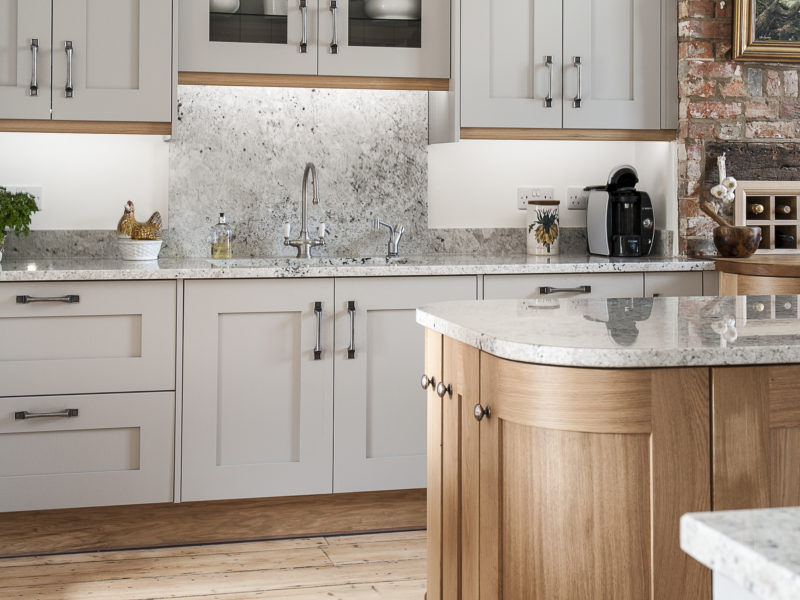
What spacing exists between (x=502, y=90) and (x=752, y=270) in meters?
1.13

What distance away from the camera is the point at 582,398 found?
132 cm

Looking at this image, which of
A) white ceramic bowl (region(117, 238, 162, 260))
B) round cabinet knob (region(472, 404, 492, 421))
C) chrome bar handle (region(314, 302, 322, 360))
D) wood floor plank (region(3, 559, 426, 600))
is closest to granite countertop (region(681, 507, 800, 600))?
round cabinet knob (region(472, 404, 492, 421))

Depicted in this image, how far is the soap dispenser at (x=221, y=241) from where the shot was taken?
131 inches

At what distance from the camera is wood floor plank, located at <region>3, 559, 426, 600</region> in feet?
7.71

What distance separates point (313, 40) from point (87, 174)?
3.39ft

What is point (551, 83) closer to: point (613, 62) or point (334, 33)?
point (613, 62)

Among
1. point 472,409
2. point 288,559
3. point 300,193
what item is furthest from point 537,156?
point 472,409

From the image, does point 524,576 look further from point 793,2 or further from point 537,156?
point 793,2

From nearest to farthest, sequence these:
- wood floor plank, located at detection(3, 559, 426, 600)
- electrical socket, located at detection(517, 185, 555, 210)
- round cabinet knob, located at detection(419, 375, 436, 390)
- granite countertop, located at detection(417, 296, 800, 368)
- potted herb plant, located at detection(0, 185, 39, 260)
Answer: granite countertop, located at detection(417, 296, 800, 368)
round cabinet knob, located at detection(419, 375, 436, 390)
wood floor plank, located at detection(3, 559, 426, 600)
potted herb plant, located at detection(0, 185, 39, 260)
electrical socket, located at detection(517, 185, 555, 210)

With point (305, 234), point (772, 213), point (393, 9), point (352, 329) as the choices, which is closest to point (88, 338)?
point (352, 329)

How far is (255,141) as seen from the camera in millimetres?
3416

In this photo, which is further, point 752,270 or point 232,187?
point 232,187

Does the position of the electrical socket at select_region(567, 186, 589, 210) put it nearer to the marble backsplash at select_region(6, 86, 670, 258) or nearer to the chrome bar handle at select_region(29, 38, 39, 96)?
the marble backsplash at select_region(6, 86, 670, 258)

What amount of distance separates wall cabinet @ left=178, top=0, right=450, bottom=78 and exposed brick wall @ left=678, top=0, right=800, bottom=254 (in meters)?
0.97
